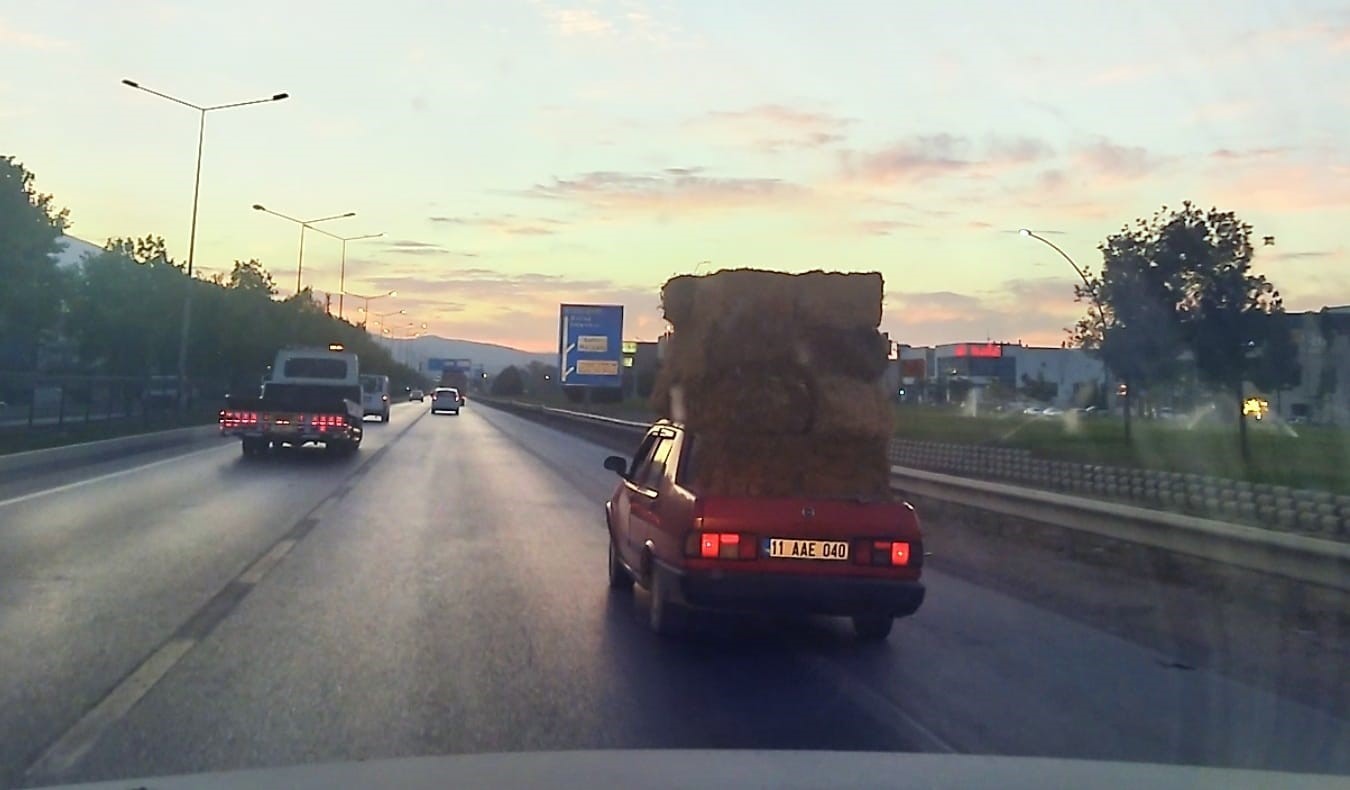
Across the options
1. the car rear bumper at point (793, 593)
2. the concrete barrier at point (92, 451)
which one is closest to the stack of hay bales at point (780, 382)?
the car rear bumper at point (793, 593)

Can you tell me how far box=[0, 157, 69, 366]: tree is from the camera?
43094 mm

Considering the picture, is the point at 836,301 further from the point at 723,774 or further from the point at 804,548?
the point at 723,774

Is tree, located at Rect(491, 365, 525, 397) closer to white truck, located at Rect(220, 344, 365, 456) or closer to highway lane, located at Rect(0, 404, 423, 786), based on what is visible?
white truck, located at Rect(220, 344, 365, 456)

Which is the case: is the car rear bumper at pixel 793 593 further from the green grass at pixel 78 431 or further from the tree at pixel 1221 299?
the tree at pixel 1221 299

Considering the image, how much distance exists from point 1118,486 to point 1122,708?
22.6m

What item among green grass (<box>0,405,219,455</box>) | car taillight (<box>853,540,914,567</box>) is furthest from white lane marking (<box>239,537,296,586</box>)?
green grass (<box>0,405,219,455</box>)

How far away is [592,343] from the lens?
169 feet

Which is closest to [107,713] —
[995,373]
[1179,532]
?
[1179,532]

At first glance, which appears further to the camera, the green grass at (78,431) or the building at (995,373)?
the building at (995,373)

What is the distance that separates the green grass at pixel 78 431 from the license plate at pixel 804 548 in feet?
82.4

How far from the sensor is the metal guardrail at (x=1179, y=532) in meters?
11.5

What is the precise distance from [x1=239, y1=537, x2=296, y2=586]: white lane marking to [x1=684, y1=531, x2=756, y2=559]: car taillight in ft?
16.9

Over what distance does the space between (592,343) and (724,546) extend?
137 feet

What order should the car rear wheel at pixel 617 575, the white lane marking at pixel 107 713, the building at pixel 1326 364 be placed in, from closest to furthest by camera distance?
the white lane marking at pixel 107 713
the car rear wheel at pixel 617 575
the building at pixel 1326 364
